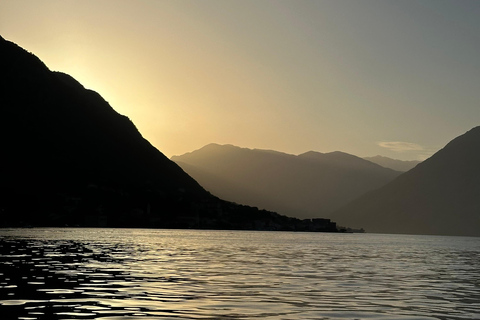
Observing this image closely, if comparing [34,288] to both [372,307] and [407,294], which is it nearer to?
[372,307]

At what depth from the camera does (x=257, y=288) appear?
129 ft

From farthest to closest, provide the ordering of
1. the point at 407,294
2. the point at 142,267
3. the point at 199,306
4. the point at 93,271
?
1. the point at 142,267
2. the point at 93,271
3. the point at 407,294
4. the point at 199,306

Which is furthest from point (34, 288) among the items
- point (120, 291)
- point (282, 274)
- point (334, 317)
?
point (282, 274)

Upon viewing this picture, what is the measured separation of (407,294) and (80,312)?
21.2 m

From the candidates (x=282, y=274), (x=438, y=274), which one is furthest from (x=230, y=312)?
(x=438, y=274)

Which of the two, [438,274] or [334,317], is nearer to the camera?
[334,317]

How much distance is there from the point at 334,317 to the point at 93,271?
91.1ft

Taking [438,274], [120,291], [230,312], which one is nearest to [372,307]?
[230,312]

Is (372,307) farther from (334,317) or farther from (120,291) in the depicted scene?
(120,291)

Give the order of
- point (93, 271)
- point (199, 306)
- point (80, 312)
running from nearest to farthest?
point (80, 312), point (199, 306), point (93, 271)

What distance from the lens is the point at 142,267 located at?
5638 cm

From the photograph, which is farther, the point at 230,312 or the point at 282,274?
the point at 282,274

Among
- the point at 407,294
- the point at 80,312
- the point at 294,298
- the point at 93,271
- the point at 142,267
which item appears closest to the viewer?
the point at 80,312

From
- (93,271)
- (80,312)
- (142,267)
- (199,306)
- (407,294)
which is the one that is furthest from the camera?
(142,267)
